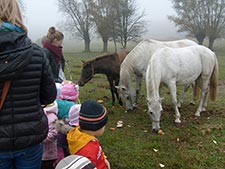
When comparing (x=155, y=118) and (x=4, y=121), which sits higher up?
(x=4, y=121)

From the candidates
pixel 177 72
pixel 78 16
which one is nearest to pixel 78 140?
pixel 177 72

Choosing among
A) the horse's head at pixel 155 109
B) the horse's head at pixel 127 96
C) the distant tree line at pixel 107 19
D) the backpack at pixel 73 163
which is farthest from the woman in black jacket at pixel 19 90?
the distant tree line at pixel 107 19

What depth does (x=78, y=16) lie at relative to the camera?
154 feet

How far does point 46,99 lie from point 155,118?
12.5 feet

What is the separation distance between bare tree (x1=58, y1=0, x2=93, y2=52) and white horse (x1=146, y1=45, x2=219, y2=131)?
126 feet

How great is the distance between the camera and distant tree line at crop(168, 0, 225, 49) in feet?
131


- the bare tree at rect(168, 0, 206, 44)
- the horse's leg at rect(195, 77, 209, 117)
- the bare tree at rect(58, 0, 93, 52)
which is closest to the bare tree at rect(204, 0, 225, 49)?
the bare tree at rect(168, 0, 206, 44)

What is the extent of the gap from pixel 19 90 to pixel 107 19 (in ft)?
124

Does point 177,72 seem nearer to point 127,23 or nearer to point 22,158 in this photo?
point 22,158

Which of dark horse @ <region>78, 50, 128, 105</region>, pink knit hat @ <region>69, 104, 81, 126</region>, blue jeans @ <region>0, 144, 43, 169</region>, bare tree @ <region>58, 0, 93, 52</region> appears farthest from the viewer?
bare tree @ <region>58, 0, 93, 52</region>

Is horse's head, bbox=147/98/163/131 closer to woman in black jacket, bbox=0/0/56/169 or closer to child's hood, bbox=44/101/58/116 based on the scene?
child's hood, bbox=44/101/58/116

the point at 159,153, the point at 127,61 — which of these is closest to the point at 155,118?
the point at 159,153

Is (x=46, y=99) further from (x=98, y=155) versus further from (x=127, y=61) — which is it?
(x=127, y=61)

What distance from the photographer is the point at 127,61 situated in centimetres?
777
